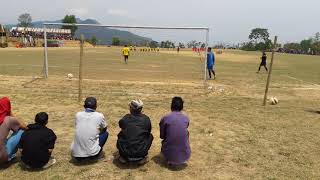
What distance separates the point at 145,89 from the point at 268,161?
996 centimetres

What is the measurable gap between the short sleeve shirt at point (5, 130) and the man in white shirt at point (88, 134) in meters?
1.05

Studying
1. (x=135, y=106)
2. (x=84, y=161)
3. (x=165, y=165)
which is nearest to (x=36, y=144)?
(x=84, y=161)

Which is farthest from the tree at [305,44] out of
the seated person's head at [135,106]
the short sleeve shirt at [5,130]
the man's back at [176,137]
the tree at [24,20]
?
the short sleeve shirt at [5,130]

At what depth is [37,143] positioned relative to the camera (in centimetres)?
696

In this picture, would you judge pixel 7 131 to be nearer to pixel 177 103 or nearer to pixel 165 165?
pixel 165 165

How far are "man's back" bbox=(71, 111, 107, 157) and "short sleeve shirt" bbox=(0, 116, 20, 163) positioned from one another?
1045 mm

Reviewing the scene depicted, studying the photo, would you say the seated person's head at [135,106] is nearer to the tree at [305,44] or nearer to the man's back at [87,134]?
the man's back at [87,134]

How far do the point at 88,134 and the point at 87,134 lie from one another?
2 centimetres

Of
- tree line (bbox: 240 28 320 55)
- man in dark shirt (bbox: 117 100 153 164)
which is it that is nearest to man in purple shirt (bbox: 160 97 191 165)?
man in dark shirt (bbox: 117 100 153 164)

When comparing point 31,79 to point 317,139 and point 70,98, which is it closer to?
point 70,98

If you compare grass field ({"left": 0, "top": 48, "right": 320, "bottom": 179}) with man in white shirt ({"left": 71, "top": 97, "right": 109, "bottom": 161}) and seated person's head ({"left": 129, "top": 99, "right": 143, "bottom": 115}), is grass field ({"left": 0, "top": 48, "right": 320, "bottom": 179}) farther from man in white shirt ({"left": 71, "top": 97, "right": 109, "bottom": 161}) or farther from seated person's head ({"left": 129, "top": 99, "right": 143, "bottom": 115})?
seated person's head ({"left": 129, "top": 99, "right": 143, "bottom": 115})

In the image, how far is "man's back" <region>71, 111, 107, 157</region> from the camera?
733cm

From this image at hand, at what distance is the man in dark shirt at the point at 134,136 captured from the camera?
23.9 ft

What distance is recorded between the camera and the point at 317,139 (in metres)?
10.2
